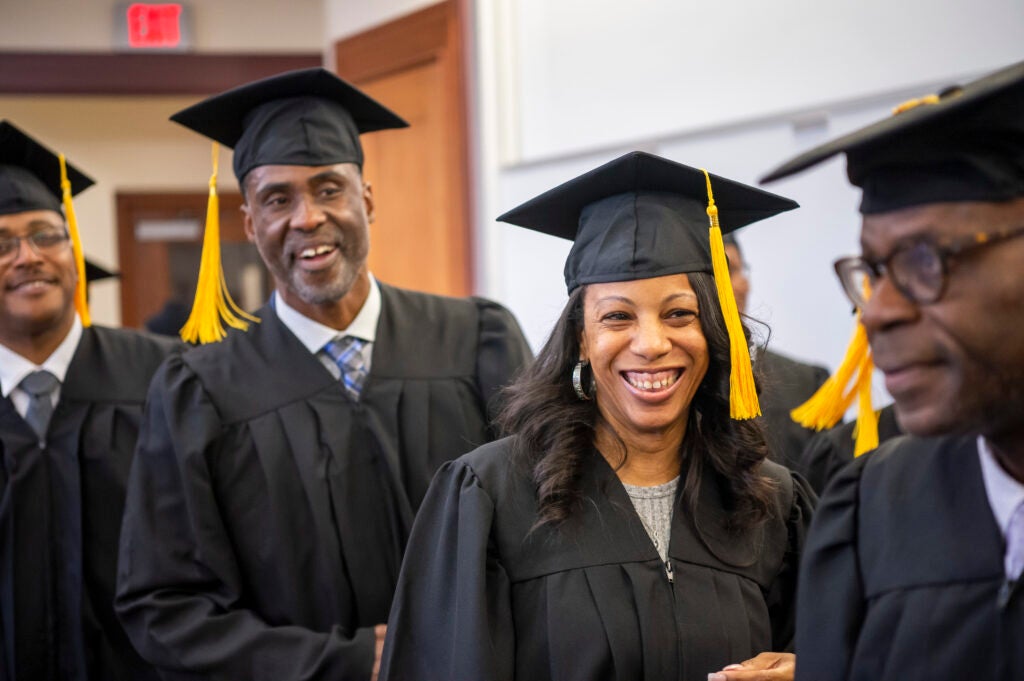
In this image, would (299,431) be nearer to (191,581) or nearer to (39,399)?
(191,581)

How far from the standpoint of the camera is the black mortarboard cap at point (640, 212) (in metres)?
2.42

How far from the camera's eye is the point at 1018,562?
5.14 ft

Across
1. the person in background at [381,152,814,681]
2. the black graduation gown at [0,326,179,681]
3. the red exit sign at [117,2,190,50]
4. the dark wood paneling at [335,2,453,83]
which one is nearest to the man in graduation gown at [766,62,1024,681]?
the person in background at [381,152,814,681]

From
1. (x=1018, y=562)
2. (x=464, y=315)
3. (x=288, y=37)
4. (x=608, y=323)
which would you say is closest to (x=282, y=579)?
(x=464, y=315)

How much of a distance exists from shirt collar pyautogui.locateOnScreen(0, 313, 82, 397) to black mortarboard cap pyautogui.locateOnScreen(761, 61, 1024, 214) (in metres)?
2.71

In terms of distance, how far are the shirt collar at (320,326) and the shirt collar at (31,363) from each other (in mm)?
769

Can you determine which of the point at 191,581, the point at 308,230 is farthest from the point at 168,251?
the point at 191,581

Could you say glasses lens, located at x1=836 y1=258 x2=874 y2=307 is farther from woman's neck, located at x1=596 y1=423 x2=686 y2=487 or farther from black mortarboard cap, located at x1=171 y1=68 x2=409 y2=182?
black mortarboard cap, located at x1=171 y1=68 x2=409 y2=182

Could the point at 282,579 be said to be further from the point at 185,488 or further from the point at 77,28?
the point at 77,28

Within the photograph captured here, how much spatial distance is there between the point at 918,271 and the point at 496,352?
197 centimetres

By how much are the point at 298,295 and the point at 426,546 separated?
1069mm

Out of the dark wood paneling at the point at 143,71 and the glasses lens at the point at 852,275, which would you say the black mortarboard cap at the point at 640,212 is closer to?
the glasses lens at the point at 852,275

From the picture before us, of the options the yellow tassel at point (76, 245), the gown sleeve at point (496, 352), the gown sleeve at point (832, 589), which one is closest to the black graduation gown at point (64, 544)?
the yellow tassel at point (76, 245)

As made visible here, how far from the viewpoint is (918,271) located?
1494 mm
